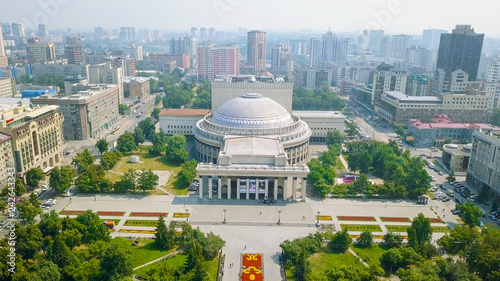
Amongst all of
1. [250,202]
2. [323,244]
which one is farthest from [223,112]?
[323,244]

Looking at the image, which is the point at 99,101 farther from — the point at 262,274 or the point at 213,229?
the point at 262,274

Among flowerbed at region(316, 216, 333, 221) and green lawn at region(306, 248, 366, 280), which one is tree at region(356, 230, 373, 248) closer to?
green lawn at region(306, 248, 366, 280)

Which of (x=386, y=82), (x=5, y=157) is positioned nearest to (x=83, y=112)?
(x=5, y=157)

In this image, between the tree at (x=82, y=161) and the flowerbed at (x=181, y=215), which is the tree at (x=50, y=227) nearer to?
the flowerbed at (x=181, y=215)

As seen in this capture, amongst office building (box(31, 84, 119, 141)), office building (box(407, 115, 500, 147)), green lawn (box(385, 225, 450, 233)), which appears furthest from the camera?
office building (box(407, 115, 500, 147))

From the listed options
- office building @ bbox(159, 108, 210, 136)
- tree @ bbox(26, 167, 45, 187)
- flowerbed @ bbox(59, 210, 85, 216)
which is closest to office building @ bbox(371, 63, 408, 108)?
office building @ bbox(159, 108, 210, 136)

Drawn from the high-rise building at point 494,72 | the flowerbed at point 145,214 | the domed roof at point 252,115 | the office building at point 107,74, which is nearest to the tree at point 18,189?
the flowerbed at point 145,214
